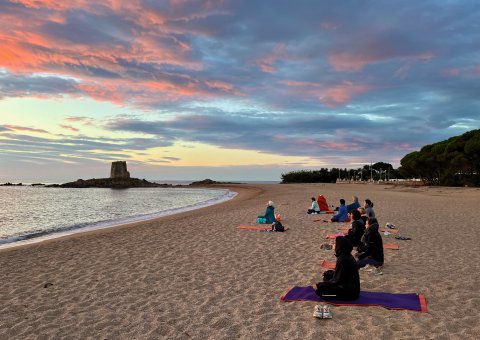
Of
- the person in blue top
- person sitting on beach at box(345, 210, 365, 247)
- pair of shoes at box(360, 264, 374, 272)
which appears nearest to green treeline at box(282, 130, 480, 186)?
the person in blue top

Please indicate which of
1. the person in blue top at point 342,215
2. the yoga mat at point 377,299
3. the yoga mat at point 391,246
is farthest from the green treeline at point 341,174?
the yoga mat at point 377,299

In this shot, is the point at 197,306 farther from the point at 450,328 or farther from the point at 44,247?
the point at 44,247

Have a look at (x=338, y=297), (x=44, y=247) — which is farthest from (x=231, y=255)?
(x=44, y=247)

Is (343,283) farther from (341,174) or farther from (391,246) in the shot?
(341,174)

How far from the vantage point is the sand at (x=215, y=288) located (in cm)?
618

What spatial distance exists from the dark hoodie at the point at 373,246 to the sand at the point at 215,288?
0.52 meters

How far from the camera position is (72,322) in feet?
21.6

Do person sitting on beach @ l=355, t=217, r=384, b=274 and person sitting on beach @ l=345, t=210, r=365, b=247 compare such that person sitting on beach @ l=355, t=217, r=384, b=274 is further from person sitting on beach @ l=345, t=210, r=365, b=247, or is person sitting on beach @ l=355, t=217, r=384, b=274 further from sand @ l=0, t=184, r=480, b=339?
person sitting on beach @ l=345, t=210, r=365, b=247

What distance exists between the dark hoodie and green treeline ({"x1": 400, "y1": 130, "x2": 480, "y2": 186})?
187 feet

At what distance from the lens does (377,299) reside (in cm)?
736

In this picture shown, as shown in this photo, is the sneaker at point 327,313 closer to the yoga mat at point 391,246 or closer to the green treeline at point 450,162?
the yoga mat at point 391,246

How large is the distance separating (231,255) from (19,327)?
6.53 metres

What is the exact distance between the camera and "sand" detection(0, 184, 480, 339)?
6.18m

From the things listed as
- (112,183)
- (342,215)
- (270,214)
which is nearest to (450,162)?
(342,215)
